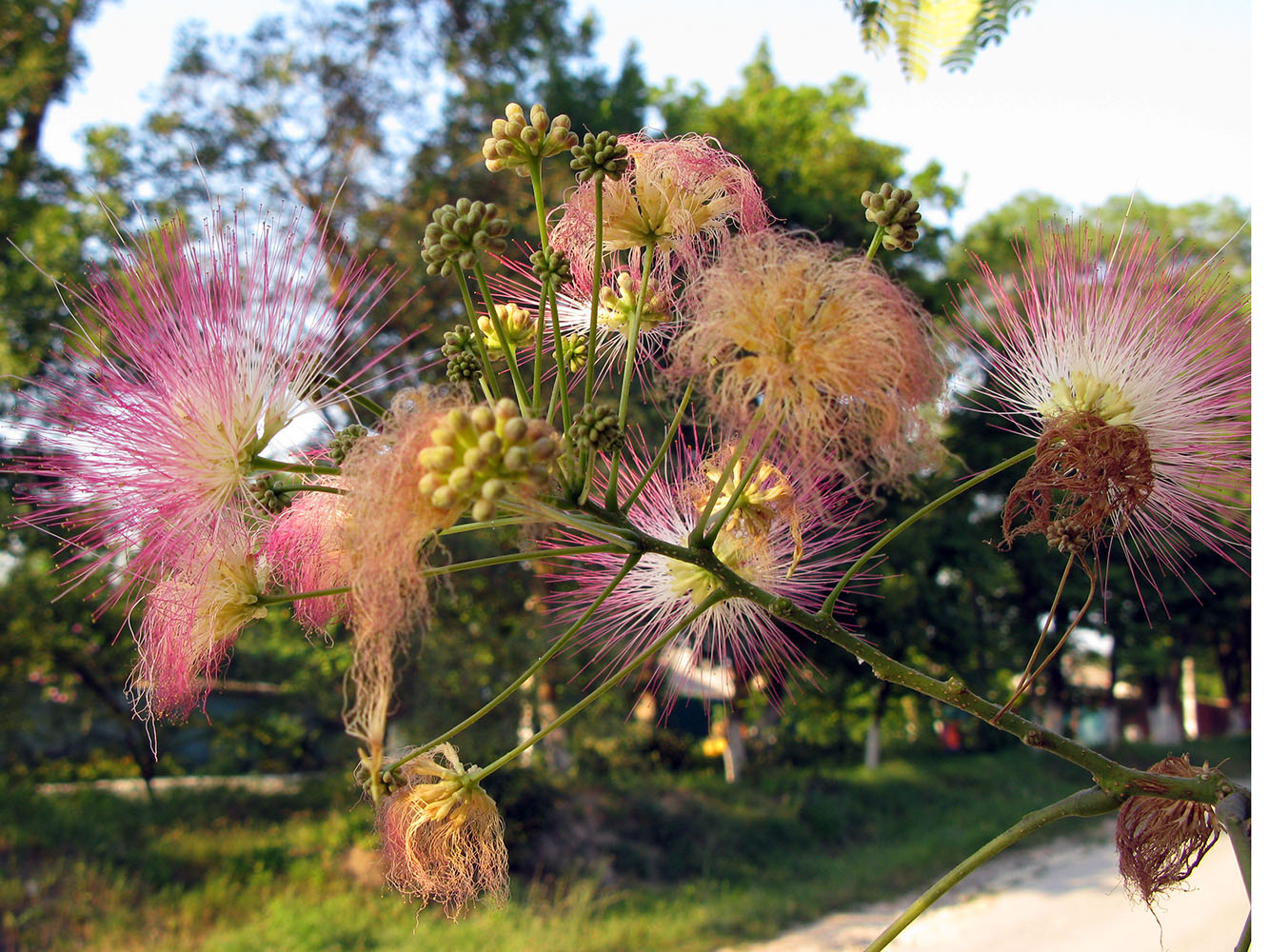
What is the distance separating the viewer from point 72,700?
14.4 m

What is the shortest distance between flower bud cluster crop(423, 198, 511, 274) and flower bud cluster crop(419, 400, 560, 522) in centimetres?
36

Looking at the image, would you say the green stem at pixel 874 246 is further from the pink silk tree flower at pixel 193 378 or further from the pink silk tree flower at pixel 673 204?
the pink silk tree flower at pixel 193 378

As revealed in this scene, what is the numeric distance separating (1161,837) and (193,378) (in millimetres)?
1742

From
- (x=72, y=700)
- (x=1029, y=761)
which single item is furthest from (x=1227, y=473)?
(x=1029, y=761)

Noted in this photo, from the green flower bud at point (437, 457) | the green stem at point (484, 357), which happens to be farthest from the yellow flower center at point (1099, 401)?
the green flower bud at point (437, 457)

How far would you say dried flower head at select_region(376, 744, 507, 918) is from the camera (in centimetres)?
153

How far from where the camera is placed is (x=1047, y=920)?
35.8 feet

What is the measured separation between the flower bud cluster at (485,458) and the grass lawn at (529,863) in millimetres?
7639

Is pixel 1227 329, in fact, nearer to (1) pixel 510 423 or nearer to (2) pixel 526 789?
(1) pixel 510 423

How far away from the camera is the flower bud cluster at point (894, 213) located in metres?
1.43

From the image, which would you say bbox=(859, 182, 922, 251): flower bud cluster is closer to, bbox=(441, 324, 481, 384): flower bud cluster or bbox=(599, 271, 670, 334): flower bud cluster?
bbox=(599, 271, 670, 334): flower bud cluster

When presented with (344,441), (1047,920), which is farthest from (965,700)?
(1047,920)

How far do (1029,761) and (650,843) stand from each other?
10318 mm

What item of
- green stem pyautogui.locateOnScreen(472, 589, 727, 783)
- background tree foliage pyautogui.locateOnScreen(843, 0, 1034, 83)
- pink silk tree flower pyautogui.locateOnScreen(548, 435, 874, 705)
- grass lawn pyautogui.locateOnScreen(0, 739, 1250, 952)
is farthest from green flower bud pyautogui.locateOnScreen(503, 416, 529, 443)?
grass lawn pyautogui.locateOnScreen(0, 739, 1250, 952)
